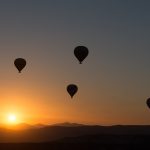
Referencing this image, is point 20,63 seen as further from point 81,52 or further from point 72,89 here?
point 72,89

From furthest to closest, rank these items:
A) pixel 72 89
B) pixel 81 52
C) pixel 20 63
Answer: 1. pixel 72 89
2. pixel 20 63
3. pixel 81 52

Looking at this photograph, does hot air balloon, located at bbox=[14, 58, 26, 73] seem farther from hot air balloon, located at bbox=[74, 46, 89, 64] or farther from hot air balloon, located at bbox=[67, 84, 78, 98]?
hot air balloon, located at bbox=[67, 84, 78, 98]

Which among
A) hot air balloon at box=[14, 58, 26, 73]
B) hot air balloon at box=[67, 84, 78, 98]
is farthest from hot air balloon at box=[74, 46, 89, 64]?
hot air balloon at box=[14, 58, 26, 73]

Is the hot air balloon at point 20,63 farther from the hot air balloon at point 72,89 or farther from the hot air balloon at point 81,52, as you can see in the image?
the hot air balloon at point 72,89

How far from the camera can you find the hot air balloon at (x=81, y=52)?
59.9 metres

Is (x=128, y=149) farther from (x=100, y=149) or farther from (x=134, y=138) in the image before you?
(x=134, y=138)

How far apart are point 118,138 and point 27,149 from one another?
117646 mm

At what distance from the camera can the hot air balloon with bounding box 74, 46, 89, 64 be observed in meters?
59.9

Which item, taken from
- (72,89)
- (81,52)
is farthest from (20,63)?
(72,89)

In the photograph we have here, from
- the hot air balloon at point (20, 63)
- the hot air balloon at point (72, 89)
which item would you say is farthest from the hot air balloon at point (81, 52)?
the hot air balloon at point (20, 63)

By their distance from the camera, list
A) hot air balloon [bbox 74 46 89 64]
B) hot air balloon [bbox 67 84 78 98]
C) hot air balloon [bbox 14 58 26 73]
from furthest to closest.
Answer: hot air balloon [bbox 67 84 78 98] → hot air balloon [bbox 14 58 26 73] → hot air balloon [bbox 74 46 89 64]

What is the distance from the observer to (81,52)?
6047 cm

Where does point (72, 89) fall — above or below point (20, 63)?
below

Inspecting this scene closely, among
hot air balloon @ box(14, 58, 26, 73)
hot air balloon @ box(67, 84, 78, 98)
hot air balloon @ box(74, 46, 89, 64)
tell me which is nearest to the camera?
hot air balloon @ box(74, 46, 89, 64)
